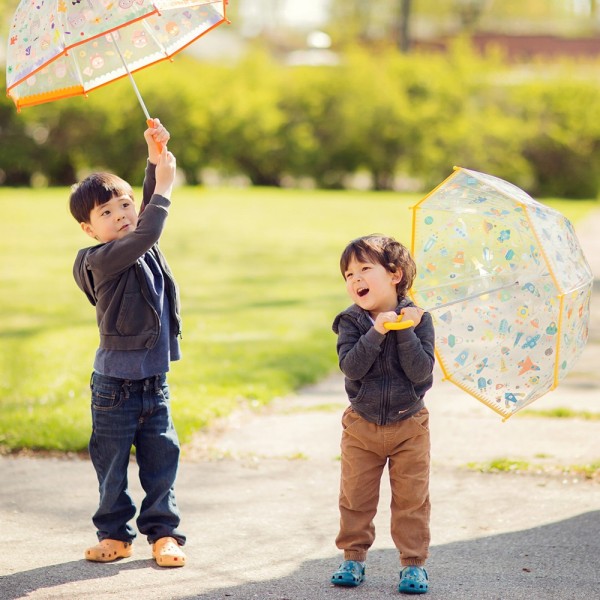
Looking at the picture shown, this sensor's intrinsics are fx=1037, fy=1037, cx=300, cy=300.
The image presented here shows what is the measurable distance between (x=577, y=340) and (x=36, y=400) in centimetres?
381

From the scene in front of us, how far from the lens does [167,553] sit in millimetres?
3975

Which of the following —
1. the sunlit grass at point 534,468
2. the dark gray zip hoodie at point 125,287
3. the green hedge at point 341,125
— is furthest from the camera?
the green hedge at point 341,125

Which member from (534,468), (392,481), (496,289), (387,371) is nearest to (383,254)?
(387,371)

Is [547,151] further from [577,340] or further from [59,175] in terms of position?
[577,340]

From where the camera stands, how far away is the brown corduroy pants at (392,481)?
12.2 feet

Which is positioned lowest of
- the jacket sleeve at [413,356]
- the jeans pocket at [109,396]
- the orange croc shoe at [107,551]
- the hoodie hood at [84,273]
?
the orange croc shoe at [107,551]

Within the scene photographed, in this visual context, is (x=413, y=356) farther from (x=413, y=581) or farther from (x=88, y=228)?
(x=88, y=228)

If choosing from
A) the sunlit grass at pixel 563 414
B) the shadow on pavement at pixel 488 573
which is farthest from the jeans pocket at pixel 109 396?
the sunlit grass at pixel 563 414

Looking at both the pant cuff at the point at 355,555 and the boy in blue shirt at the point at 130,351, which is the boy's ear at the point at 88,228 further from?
the pant cuff at the point at 355,555

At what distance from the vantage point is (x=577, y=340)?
4012mm

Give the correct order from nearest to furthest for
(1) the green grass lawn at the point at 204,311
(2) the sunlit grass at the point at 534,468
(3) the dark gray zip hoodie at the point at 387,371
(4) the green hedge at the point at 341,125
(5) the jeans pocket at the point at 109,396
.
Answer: (3) the dark gray zip hoodie at the point at 387,371 → (5) the jeans pocket at the point at 109,396 → (2) the sunlit grass at the point at 534,468 → (1) the green grass lawn at the point at 204,311 → (4) the green hedge at the point at 341,125

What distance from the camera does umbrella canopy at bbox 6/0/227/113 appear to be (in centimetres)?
377

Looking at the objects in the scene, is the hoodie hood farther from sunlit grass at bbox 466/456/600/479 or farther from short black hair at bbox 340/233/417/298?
sunlit grass at bbox 466/456/600/479

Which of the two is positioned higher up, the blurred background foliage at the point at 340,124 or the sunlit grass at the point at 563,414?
the blurred background foliage at the point at 340,124
